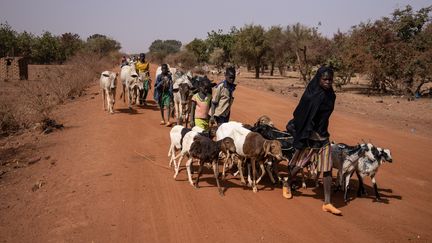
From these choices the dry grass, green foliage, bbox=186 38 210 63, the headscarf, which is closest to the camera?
the headscarf

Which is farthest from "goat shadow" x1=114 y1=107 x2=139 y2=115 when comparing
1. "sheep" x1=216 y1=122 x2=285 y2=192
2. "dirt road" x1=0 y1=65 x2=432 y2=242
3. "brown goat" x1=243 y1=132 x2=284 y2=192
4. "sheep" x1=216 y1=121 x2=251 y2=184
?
"brown goat" x1=243 y1=132 x2=284 y2=192

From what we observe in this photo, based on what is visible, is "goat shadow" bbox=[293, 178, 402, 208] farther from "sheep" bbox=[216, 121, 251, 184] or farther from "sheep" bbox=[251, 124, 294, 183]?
"sheep" bbox=[216, 121, 251, 184]

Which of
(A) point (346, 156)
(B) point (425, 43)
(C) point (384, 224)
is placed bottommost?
(C) point (384, 224)

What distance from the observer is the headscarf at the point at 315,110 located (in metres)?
5.55

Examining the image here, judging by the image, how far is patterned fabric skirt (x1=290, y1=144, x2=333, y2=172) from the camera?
5629mm

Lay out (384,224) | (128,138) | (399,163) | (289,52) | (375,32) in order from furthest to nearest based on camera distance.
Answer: (289,52) → (375,32) → (128,138) → (399,163) → (384,224)

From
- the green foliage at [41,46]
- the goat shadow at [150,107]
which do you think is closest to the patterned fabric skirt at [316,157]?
the goat shadow at [150,107]

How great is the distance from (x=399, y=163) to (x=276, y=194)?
12.8 feet

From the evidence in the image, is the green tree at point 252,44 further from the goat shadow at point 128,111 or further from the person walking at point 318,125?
the person walking at point 318,125

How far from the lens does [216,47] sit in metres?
49.6

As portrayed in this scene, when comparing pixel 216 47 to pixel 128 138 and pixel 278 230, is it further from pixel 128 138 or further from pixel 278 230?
pixel 278 230

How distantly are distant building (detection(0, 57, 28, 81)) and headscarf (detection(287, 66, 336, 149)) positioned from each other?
81.8 feet

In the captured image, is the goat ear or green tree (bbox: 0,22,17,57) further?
green tree (bbox: 0,22,17,57)

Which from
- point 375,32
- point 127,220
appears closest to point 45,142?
point 127,220
